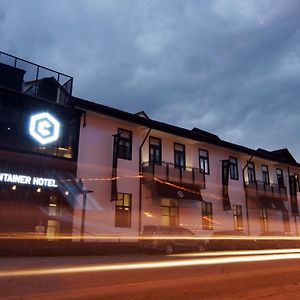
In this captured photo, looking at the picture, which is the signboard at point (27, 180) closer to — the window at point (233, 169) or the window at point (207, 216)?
the window at point (207, 216)

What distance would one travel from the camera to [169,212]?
28.7m

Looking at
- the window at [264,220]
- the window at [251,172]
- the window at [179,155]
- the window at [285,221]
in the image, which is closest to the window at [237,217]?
the window at [264,220]

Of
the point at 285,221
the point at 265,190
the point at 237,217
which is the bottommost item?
the point at 237,217

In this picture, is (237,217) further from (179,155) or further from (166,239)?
(166,239)

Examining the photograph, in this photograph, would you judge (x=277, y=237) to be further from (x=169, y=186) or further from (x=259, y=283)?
(x=259, y=283)

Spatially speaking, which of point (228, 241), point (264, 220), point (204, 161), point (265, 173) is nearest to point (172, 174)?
point (204, 161)

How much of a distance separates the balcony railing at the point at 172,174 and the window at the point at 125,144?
4.87ft

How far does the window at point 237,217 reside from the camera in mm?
33444

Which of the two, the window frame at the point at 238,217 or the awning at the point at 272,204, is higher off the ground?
the awning at the point at 272,204

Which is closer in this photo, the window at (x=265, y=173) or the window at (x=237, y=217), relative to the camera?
the window at (x=237, y=217)

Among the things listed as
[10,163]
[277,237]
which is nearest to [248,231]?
[277,237]

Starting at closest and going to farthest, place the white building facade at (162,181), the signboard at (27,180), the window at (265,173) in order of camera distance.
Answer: the signboard at (27,180) < the white building facade at (162,181) < the window at (265,173)

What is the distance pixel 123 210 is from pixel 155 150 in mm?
5725

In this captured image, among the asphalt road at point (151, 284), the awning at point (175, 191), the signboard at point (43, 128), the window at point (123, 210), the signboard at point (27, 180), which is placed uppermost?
the signboard at point (43, 128)
